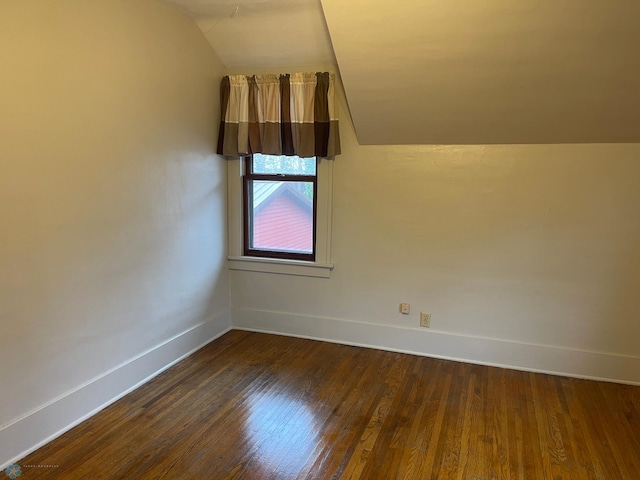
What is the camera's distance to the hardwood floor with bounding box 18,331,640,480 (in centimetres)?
209

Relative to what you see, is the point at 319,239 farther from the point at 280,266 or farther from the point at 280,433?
the point at 280,433

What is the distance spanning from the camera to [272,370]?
3117mm

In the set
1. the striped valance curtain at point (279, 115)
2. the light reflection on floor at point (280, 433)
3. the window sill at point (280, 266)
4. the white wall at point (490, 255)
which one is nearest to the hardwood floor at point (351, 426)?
the light reflection on floor at point (280, 433)

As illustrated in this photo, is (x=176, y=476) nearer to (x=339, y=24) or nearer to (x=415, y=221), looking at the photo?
(x=415, y=221)

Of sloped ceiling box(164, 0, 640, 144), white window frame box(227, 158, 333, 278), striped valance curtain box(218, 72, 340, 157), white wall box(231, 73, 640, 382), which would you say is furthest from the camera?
white window frame box(227, 158, 333, 278)

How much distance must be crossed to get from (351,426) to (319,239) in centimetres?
155

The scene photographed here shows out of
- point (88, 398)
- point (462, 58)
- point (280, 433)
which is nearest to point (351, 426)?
point (280, 433)

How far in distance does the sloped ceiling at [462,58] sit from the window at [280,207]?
2.10ft

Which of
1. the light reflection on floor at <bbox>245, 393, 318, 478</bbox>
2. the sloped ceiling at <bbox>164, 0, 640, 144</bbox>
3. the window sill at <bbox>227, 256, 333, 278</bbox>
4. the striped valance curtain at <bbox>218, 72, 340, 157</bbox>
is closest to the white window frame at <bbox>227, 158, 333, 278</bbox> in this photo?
the window sill at <bbox>227, 256, 333, 278</bbox>

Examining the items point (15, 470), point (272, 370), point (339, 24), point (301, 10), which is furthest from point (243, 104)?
point (15, 470)

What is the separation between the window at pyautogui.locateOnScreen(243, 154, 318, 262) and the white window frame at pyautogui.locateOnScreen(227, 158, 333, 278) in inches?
2.2

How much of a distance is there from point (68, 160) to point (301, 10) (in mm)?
1719

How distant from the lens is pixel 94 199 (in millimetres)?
2412

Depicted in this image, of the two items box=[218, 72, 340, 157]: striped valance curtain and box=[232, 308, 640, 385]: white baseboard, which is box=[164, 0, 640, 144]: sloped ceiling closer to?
box=[218, 72, 340, 157]: striped valance curtain
